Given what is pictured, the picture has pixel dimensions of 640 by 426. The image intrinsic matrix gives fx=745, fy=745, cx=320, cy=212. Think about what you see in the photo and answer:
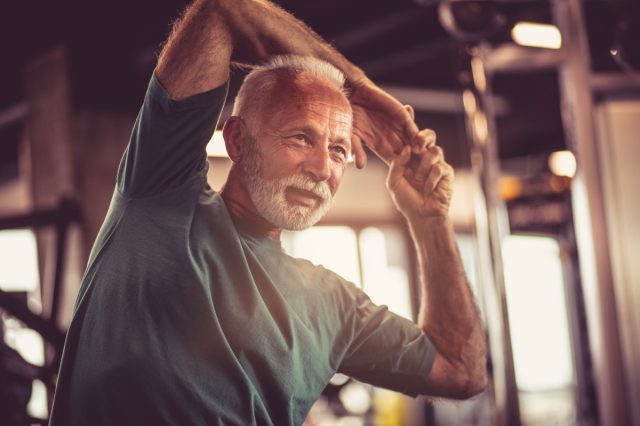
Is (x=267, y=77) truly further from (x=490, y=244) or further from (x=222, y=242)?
(x=490, y=244)

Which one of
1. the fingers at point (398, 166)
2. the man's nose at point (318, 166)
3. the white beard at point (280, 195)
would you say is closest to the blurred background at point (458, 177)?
the white beard at point (280, 195)

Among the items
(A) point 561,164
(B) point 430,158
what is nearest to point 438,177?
(B) point 430,158

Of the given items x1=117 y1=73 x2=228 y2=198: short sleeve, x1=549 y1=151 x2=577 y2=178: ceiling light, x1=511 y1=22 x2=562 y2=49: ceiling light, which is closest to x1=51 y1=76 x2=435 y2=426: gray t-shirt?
x1=117 y1=73 x2=228 y2=198: short sleeve

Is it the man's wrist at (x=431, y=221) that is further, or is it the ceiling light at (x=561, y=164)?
the ceiling light at (x=561, y=164)

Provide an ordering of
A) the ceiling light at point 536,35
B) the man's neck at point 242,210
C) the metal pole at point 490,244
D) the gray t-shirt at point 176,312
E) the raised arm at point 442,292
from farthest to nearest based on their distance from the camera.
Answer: the ceiling light at point 536,35, the metal pole at point 490,244, the raised arm at point 442,292, the man's neck at point 242,210, the gray t-shirt at point 176,312

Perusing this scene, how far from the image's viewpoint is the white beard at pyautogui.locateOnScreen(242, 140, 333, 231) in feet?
3.96

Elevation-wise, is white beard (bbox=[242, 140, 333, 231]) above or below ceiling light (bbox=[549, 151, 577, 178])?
below

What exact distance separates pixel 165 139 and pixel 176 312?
26 cm

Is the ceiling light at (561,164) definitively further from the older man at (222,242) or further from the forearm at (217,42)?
the forearm at (217,42)

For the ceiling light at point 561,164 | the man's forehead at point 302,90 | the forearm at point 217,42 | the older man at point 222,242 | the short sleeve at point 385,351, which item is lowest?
the short sleeve at point 385,351

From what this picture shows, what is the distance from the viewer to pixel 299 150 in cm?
121

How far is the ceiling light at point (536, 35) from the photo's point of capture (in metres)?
3.79

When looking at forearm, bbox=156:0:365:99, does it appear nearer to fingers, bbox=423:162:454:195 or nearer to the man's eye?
the man's eye

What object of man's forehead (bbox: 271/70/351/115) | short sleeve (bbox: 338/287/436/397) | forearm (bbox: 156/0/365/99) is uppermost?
forearm (bbox: 156/0/365/99)
